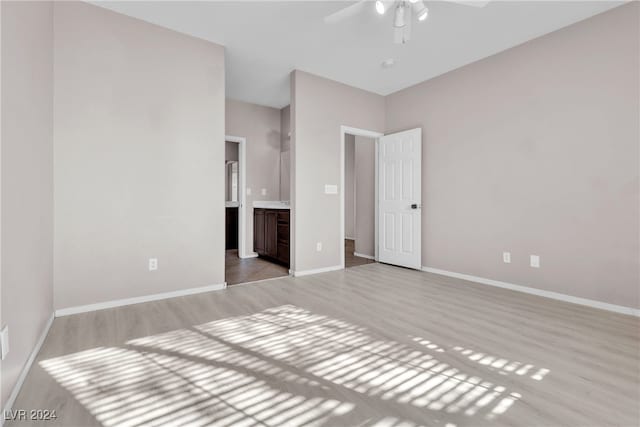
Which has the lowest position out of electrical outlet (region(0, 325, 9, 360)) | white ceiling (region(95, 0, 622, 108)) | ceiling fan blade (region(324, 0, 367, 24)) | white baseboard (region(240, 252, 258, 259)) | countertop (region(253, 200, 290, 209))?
white baseboard (region(240, 252, 258, 259))

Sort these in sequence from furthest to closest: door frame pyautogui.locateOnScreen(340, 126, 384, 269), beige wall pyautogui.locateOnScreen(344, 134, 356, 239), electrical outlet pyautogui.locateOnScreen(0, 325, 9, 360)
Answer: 1. beige wall pyautogui.locateOnScreen(344, 134, 356, 239)
2. door frame pyautogui.locateOnScreen(340, 126, 384, 269)
3. electrical outlet pyautogui.locateOnScreen(0, 325, 9, 360)

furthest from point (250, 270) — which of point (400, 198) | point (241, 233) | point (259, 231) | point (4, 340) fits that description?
point (4, 340)

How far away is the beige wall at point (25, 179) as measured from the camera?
1.42 meters

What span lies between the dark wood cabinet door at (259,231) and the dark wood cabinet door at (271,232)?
11cm

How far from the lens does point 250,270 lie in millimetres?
4262

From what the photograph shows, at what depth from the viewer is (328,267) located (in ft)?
13.9

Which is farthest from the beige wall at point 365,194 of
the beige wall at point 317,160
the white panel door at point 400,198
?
the beige wall at point 317,160

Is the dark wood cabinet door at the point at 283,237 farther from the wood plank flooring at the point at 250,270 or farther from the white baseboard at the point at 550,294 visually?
the white baseboard at the point at 550,294

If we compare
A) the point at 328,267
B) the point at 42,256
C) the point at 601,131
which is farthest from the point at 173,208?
the point at 601,131

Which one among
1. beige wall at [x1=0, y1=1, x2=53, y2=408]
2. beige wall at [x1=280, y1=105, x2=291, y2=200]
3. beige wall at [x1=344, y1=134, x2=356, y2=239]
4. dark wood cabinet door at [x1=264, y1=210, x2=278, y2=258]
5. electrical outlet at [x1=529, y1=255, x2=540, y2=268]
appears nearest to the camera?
beige wall at [x1=0, y1=1, x2=53, y2=408]

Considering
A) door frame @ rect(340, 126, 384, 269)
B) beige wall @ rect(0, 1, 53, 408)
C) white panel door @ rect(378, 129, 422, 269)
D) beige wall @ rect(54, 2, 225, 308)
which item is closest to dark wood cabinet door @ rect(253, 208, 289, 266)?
door frame @ rect(340, 126, 384, 269)

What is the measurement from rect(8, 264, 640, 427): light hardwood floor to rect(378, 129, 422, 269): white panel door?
5.18ft

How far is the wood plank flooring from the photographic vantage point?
382cm

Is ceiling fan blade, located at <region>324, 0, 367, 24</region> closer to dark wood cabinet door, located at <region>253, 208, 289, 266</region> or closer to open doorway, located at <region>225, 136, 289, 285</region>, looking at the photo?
dark wood cabinet door, located at <region>253, 208, 289, 266</region>
